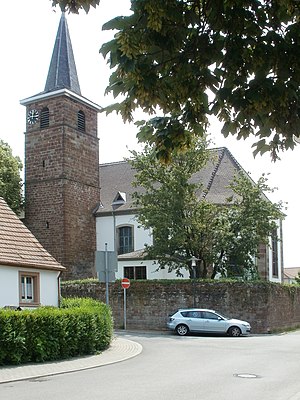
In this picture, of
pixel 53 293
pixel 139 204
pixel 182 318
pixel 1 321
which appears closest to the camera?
pixel 1 321

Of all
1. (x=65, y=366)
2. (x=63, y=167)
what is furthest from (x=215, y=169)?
(x=65, y=366)

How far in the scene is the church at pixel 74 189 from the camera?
4109 centimetres

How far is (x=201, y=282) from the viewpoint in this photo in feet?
107

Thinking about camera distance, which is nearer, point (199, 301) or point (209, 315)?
point (209, 315)

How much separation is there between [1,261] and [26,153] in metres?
23.2

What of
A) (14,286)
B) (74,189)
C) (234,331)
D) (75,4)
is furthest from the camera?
(74,189)

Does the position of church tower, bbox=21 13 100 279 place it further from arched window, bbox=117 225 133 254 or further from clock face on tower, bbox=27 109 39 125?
arched window, bbox=117 225 133 254

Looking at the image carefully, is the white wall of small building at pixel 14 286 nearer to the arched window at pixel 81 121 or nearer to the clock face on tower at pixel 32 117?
the arched window at pixel 81 121

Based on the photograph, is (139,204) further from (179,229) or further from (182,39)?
(182,39)

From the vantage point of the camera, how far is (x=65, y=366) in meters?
15.9

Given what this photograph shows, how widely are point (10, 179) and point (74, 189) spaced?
6.59m

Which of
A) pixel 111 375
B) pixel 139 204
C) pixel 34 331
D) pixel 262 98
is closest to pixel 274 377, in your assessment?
pixel 111 375

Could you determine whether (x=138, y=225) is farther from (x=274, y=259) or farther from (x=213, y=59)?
(x=213, y=59)

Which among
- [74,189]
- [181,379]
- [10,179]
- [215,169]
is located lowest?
[181,379]
